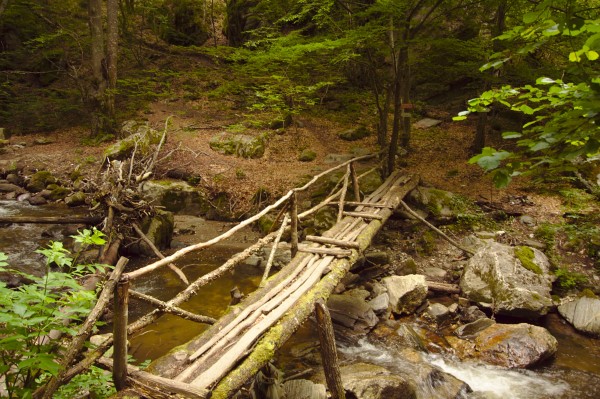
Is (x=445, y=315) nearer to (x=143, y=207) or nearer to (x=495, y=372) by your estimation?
(x=495, y=372)

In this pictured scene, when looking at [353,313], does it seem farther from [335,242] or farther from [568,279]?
[568,279]

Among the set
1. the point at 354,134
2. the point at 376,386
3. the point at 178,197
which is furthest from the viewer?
the point at 354,134

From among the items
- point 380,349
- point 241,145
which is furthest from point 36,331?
point 241,145

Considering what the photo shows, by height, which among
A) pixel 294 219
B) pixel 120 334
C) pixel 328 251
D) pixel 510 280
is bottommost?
pixel 510 280

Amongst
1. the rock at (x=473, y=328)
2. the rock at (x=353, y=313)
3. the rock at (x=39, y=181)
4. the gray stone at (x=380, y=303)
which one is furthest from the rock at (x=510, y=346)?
the rock at (x=39, y=181)

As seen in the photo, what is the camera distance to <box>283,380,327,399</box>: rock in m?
3.90

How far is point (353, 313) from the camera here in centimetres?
624

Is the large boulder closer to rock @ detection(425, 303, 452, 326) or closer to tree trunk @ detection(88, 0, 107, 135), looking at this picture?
rock @ detection(425, 303, 452, 326)

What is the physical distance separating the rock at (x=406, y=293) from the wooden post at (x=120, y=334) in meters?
5.11

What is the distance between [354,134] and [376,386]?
12.1 meters

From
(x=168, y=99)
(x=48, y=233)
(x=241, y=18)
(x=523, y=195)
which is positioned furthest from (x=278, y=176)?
(x=241, y=18)

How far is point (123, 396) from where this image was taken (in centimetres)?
243

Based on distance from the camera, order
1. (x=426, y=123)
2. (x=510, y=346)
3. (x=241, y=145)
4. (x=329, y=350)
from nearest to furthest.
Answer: (x=329, y=350) → (x=510, y=346) → (x=241, y=145) → (x=426, y=123)

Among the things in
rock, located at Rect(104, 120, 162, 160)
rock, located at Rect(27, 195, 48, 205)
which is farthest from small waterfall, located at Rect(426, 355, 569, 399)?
rock, located at Rect(27, 195, 48, 205)
